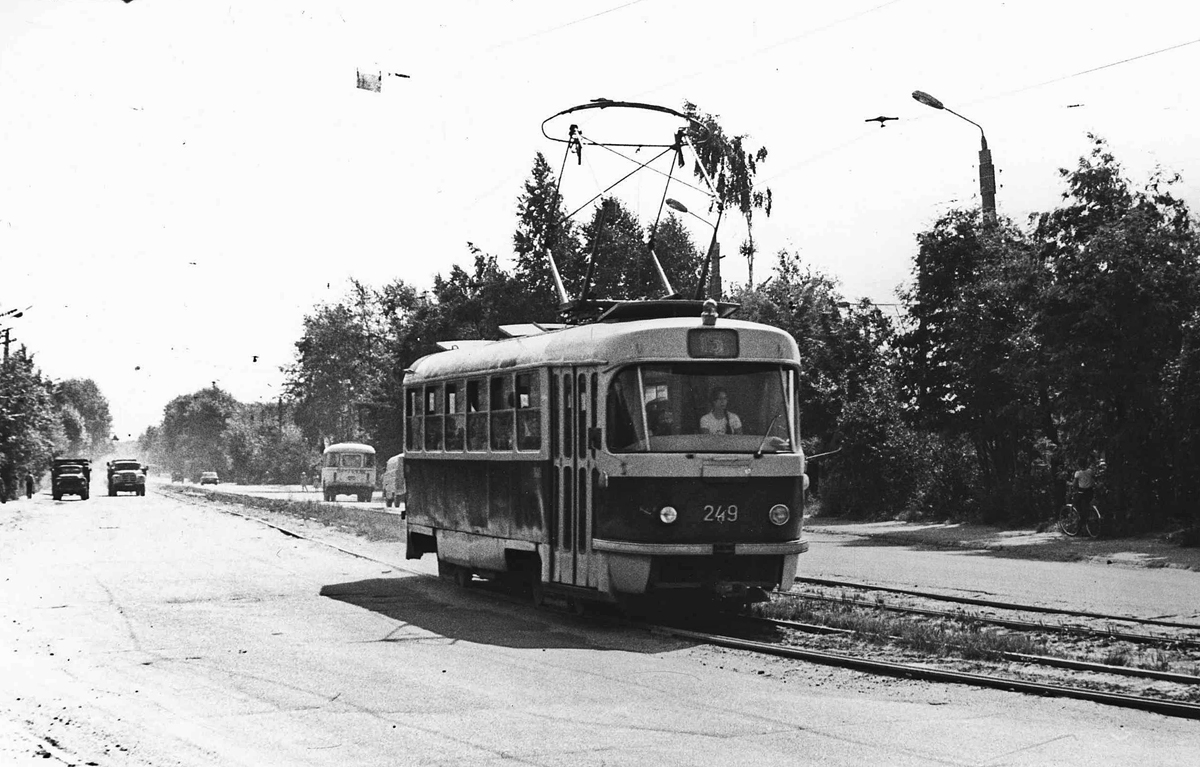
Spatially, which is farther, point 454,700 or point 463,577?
point 463,577

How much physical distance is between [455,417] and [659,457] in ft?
15.9

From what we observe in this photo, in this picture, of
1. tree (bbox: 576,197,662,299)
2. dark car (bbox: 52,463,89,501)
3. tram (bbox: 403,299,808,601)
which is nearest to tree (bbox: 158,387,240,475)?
dark car (bbox: 52,463,89,501)

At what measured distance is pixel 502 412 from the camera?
15.9m

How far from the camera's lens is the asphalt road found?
7910 millimetres

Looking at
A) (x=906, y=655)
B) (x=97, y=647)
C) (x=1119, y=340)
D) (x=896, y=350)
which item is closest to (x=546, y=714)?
(x=906, y=655)

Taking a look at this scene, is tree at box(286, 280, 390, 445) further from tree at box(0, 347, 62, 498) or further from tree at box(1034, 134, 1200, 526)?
tree at box(1034, 134, 1200, 526)

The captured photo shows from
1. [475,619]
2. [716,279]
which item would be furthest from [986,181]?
[475,619]

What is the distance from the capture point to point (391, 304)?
348ft

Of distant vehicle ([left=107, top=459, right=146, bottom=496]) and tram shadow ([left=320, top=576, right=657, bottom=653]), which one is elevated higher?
distant vehicle ([left=107, top=459, right=146, bottom=496])

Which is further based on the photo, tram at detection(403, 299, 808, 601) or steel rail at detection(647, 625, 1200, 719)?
tram at detection(403, 299, 808, 601)

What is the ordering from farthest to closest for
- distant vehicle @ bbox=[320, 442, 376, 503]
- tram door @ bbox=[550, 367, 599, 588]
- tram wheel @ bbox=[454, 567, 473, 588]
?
distant vehicle @ bbox=[320, 442, 376, 503] → tram wheel @ bbox=[454, 567, 473, 588] → tram door @ bbox=[550, 367, 599, 588]

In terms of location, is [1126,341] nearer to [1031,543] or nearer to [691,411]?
[1031,543]

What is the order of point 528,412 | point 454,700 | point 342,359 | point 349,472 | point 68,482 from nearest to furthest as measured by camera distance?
point 454,700 < point 528,412 < point 349,472 < point 68,482 < point 342,359

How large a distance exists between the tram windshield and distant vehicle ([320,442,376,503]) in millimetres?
53803
